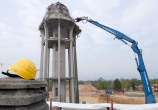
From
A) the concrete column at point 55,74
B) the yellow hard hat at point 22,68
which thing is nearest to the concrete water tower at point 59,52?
the concrete column at point 55,74

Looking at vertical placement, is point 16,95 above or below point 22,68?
below

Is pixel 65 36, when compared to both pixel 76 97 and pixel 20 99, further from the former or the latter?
pixel 20 99

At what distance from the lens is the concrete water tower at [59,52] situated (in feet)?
53.4

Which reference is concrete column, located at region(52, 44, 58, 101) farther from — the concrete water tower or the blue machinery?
the blue machinery

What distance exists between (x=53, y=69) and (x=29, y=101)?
51.2 feet

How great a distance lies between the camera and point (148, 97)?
42.2 ft

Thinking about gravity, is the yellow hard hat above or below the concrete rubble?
above

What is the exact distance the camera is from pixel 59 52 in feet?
54.3

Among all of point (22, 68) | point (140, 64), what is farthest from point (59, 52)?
point (22, 68)

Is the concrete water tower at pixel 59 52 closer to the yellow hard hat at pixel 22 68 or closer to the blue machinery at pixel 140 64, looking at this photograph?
the blue machinery at pixel 140 64

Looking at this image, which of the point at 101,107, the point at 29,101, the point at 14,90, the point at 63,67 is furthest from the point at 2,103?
the point at 63,67

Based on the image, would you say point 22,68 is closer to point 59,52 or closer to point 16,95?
point 16,95

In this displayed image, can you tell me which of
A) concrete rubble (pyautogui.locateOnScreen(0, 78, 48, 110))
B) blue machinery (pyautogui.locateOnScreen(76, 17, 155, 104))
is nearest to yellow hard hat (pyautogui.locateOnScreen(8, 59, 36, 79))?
concrete rubble (pyautogui.locateOnScreen(0, 78, 48, 110))

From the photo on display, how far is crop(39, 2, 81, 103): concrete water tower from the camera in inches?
641
